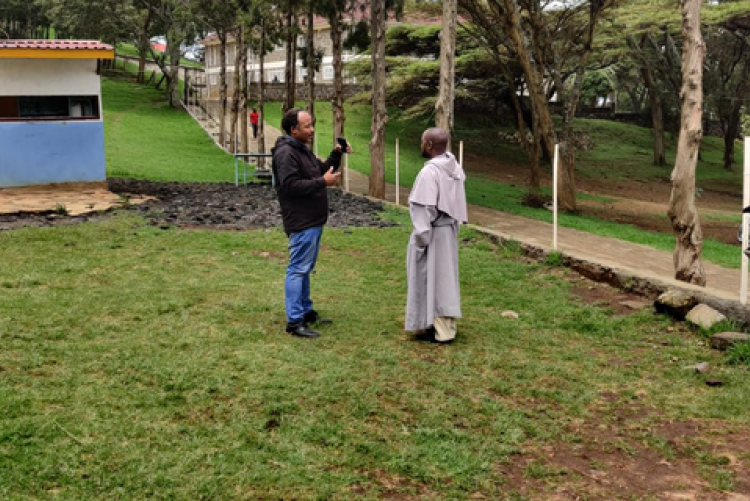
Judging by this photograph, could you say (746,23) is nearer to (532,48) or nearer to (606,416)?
(532,48)

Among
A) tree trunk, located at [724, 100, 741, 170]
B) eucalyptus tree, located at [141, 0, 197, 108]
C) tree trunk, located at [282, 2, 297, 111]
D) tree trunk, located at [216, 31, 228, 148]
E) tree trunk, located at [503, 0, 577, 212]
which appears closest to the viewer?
tree trunk, located at [503, 0, 577, 212]

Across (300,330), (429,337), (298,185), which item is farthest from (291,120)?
(429,337)

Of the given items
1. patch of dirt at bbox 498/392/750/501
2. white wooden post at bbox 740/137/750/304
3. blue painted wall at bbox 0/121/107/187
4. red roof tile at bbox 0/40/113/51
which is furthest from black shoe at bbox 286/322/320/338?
red roof tile at bbox 0/40/113/51

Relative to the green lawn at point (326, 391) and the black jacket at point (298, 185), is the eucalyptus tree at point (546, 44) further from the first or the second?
the black jacket at point (298, 185)

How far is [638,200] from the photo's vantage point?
27.5 m

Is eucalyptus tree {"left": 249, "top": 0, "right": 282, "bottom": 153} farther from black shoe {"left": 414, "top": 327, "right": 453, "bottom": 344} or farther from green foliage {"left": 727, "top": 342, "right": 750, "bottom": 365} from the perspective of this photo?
green foliage {"left": 727, "top": 342, "right": 750, "bottom": 365}

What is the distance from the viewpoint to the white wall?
15643 mm

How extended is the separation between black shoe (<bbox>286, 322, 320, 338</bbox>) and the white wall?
1235 centimetres

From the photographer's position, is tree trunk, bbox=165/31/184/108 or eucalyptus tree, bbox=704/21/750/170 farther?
tree trunk, bbox=165/31/184/108

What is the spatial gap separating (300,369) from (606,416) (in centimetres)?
200

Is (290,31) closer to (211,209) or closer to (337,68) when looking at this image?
(337,68)

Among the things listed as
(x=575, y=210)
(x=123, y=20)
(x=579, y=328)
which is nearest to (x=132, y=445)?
(x=579, y=328)

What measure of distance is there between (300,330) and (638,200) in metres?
23.8

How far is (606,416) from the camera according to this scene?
4.66 meters
